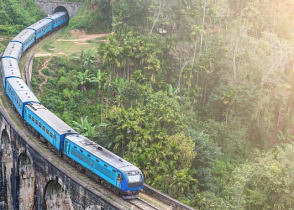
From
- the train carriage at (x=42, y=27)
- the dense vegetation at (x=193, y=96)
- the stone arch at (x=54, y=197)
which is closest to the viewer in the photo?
the stone arch at (x=54, y=197)

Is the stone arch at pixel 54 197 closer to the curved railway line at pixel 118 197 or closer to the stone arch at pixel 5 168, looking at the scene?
the curved railway line at pixel 118 197

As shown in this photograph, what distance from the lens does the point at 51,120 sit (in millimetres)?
26234

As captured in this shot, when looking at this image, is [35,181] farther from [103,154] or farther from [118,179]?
[118,179]

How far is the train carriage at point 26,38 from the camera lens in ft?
147

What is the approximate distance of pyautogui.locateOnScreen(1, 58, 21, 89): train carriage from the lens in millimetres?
35475

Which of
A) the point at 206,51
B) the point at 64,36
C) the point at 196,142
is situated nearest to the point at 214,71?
the point at 206,51

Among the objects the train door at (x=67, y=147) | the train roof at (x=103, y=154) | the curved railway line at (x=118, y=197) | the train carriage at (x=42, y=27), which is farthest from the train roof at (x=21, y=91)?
the train carriage at (x=42, y=27)

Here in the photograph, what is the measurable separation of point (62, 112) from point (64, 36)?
19.1 metres

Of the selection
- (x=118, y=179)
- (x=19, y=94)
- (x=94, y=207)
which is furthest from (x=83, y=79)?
(x=94, y=207)

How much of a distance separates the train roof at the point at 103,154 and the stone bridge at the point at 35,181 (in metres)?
1.74

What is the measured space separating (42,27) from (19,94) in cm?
2203

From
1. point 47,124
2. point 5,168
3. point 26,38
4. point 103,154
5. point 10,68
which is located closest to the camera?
point 103,154

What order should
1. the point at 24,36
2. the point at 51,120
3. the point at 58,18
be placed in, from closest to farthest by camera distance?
the point at 51,120, the point at 24,36, the point at 58,18

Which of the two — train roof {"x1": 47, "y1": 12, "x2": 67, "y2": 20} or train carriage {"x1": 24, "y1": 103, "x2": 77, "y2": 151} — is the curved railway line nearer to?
train carriage {"x1": 24, "y1": 103, "x2": 77, "y2": 151}
